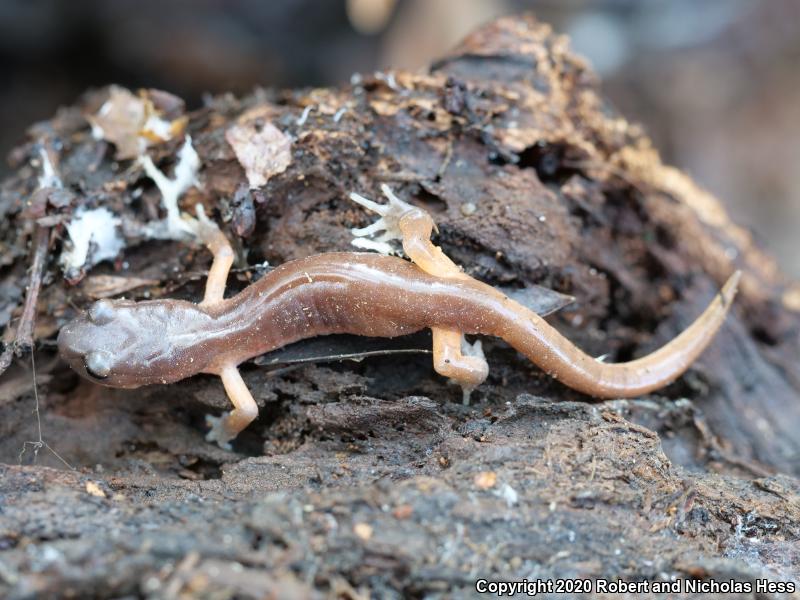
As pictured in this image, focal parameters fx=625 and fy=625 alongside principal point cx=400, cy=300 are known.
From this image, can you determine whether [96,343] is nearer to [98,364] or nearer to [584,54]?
[98,364]

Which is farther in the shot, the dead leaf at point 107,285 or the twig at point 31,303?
the dead leaf at point 107,285

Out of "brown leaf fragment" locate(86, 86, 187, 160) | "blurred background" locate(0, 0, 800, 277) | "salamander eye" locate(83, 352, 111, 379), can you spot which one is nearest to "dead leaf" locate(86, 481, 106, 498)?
"salamander eye" locate(83, 352, 111, 379)

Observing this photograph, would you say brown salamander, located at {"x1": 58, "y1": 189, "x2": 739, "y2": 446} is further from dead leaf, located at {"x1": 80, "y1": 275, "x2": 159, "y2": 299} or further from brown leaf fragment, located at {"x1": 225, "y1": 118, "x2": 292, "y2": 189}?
brown leaf fragment, located at {"x1": 225, "y1": 118, "x2": 292, "y2": 189}

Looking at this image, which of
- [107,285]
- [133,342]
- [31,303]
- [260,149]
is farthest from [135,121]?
[133,342]

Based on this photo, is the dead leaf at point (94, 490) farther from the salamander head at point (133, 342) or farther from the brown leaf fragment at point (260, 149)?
the brown leaf fragment at point (260, 149)

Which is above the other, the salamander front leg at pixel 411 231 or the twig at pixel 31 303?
the salamander front leg at pixel 411 231

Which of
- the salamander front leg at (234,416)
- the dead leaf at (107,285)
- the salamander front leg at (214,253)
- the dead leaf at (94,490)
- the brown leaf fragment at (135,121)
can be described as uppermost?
the brown leaf fragment at (135,121)

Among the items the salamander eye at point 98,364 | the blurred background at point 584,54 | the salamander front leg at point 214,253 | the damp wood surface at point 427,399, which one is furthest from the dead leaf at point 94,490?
the blurred background at point 584,54

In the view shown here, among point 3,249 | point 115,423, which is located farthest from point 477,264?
point 3,249
